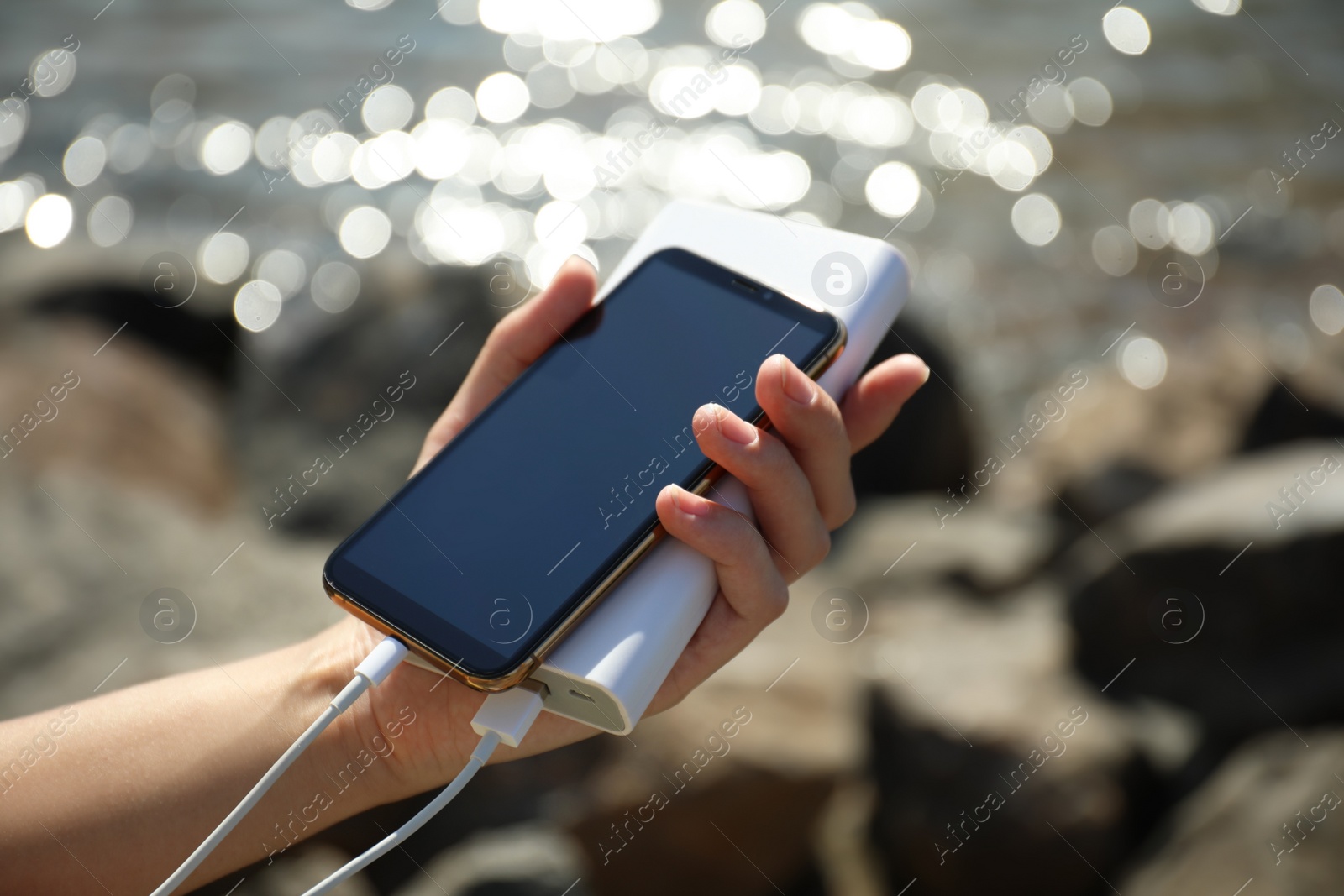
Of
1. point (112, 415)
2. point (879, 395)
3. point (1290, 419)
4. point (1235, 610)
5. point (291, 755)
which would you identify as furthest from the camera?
point (1290, 419)

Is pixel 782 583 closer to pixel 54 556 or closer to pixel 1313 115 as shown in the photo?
pixel 54 556

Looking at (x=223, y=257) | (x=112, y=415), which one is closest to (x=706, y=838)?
(x=112, y=415)

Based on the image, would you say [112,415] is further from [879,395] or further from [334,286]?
[879,395]

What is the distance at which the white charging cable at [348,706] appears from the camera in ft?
4.25

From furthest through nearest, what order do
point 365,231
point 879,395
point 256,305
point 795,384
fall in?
1. point 365,231
2. point 256,305
3. point 879,395
4. point 795,384

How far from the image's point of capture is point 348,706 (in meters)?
1.47

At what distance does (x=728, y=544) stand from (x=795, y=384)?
11.8 inches

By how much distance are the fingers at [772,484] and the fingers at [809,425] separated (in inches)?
1.0

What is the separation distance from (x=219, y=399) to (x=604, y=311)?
3096 millimetres

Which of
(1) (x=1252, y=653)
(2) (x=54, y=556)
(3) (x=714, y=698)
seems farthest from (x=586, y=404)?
(1) (x=1252, y=653)

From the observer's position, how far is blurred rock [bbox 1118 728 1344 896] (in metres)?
2.42

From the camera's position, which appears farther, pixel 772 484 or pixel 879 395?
pixel 879 395

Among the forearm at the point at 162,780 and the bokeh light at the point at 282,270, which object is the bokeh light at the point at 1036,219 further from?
the forearm at the point at 162,780

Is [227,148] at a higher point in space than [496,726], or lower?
lower
